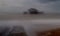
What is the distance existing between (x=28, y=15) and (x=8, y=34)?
16 centimetres

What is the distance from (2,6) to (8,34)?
17cm

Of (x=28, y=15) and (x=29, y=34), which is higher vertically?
(x=28, y=15)

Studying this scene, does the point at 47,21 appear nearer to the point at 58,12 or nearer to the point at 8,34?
the point at 58,12

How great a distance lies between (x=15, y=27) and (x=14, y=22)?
0.10 feet

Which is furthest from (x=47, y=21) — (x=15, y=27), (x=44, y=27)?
(x=15, y=27)

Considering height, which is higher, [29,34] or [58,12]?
[58,12]

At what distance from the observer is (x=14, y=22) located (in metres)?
0.64

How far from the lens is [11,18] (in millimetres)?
637

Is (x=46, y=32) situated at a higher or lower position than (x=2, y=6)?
lower

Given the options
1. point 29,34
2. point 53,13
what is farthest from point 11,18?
point 53,13

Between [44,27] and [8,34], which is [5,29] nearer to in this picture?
Result: [8,34]

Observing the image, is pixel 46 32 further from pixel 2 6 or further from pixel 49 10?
pixel 2 6

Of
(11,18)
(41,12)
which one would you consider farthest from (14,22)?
(41,12)

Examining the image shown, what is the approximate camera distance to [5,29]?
64cm
